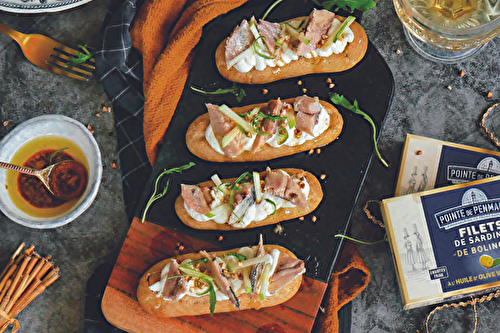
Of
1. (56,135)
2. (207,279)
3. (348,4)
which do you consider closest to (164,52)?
(56,135)

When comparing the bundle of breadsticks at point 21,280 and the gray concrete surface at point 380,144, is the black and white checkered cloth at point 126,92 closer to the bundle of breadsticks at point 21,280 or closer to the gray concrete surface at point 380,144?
the gray concrete surface at point 380,144

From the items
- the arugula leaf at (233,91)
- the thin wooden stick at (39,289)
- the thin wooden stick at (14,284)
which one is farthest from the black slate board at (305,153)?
the thin wooden stick at (14,284)

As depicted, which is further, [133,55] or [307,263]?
[133,55]

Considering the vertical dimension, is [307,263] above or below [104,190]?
below

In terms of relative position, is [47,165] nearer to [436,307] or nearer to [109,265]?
[109,265]

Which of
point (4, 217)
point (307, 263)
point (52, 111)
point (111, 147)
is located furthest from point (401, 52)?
point (4, 217)

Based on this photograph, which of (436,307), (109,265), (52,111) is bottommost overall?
(436,307)

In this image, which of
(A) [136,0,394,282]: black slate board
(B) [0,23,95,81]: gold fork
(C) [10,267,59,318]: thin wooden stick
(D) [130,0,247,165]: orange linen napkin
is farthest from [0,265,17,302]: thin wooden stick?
(B) [0,23,95,81]: gold fork
